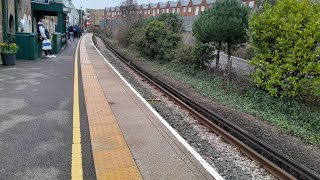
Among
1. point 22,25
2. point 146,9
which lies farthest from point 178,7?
point 22,25

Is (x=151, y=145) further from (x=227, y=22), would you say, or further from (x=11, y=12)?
(x=11, y=12)

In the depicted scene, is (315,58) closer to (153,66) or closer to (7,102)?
(7,102)

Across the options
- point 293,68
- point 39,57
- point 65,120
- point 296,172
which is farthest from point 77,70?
point 296,172

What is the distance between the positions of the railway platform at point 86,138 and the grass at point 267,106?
3261 mm

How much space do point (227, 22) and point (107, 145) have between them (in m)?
11.4

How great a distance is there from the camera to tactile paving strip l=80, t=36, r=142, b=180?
16.3ft

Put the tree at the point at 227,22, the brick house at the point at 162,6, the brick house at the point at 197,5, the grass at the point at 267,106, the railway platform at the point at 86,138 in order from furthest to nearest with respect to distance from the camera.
Answer: the brick house at the point at 162,6 < the brick house at the point at 197,5 < the tree at the point at 227,22 < the grass at the point at 267,106 < the railway platform at the point at 86,138

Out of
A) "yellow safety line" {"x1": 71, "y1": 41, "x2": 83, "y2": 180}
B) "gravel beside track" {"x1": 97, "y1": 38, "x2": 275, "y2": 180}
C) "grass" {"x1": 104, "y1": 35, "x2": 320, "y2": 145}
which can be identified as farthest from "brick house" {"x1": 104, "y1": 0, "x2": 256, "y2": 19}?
"yellow safety line" {"x1": 71, "y1": 41, "x2": 83, "y2": 180}

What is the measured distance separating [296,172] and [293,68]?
593cm

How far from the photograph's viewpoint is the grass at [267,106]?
8.76 m

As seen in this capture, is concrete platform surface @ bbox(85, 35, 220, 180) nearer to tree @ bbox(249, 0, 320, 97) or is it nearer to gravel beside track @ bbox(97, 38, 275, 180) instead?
gravel beside track @ bbox(97, 38, 275, 180)

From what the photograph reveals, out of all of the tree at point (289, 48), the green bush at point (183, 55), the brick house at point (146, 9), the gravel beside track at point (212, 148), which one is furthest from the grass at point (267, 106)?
the brick house at point (146, 9)

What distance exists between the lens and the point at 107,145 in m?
6.07

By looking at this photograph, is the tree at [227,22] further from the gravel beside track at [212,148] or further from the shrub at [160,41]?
the gravel beside track at [212,148]
